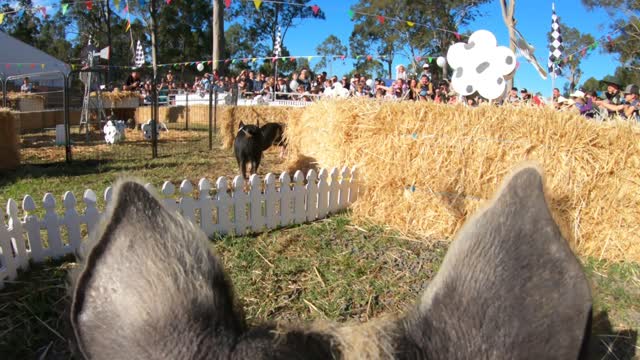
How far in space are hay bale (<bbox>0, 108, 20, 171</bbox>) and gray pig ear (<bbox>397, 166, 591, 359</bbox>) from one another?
10.6 meters

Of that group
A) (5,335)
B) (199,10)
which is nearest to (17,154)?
(5,335)

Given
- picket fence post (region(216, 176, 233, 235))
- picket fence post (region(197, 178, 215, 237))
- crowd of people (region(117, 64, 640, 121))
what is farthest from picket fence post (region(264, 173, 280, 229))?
crowd of people (region(117, 64, 640, 121))

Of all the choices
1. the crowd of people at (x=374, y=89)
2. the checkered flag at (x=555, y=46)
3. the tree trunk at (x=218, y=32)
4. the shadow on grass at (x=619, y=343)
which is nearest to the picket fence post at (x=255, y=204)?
the crowd of people at (x=374, y=89)

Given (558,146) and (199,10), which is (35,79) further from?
(558,146)

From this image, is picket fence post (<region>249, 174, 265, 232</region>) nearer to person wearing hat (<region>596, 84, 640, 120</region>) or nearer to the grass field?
the grass field

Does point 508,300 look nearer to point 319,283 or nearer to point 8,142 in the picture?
point 319,283

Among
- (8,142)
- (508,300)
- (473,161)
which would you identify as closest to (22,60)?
(8,142)

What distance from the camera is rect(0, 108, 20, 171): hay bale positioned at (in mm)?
8625

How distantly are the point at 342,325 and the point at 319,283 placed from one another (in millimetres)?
3598

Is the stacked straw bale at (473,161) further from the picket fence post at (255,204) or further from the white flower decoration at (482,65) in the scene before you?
the picket fence post at (255,204)

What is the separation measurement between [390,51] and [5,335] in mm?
47383

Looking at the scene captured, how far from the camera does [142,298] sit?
0.62 m

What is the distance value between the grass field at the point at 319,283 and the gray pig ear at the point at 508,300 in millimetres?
1688

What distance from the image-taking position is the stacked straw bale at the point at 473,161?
4.96 metres
